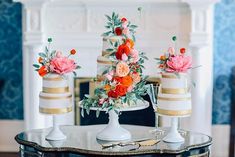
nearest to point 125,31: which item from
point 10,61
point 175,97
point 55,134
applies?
point 175,97

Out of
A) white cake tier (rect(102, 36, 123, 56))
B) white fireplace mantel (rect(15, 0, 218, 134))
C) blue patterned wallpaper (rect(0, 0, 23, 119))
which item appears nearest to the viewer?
white cake tier (rect(102, 36, 123, 56))

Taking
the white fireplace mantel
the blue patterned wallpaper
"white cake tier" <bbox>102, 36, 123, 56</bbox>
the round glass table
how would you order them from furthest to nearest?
the blue patterned wallpaper
the white fireplace mantel
"white cake tier" <bbox>102, 36, 123, 56</bbox>
the round glass table

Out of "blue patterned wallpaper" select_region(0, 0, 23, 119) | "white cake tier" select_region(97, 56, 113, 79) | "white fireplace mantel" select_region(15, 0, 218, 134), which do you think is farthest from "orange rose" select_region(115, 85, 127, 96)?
"blue patterned wallpaper" select_region(0, 0, 23, 119)

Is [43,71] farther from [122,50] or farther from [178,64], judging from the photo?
[178,64]

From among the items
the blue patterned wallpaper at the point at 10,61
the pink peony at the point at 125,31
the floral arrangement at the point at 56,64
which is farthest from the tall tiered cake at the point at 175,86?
the blue patterned wallpaper at the point at 10,61

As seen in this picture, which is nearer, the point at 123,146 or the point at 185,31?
the point at 123,146

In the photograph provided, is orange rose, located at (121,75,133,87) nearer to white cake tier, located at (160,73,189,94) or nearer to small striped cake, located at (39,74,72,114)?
white cake tier, located at (160,73,189,94)

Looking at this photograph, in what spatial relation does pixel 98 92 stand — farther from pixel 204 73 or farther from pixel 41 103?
pixel 204 73

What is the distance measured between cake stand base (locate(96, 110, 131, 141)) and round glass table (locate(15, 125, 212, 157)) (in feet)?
0.12

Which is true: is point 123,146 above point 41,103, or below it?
below

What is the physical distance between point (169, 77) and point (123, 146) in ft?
1.42

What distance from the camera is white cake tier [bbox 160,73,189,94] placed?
2.66m

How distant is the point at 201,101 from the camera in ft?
14.5

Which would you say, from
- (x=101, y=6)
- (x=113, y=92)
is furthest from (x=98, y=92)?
(x=101, y=6)
